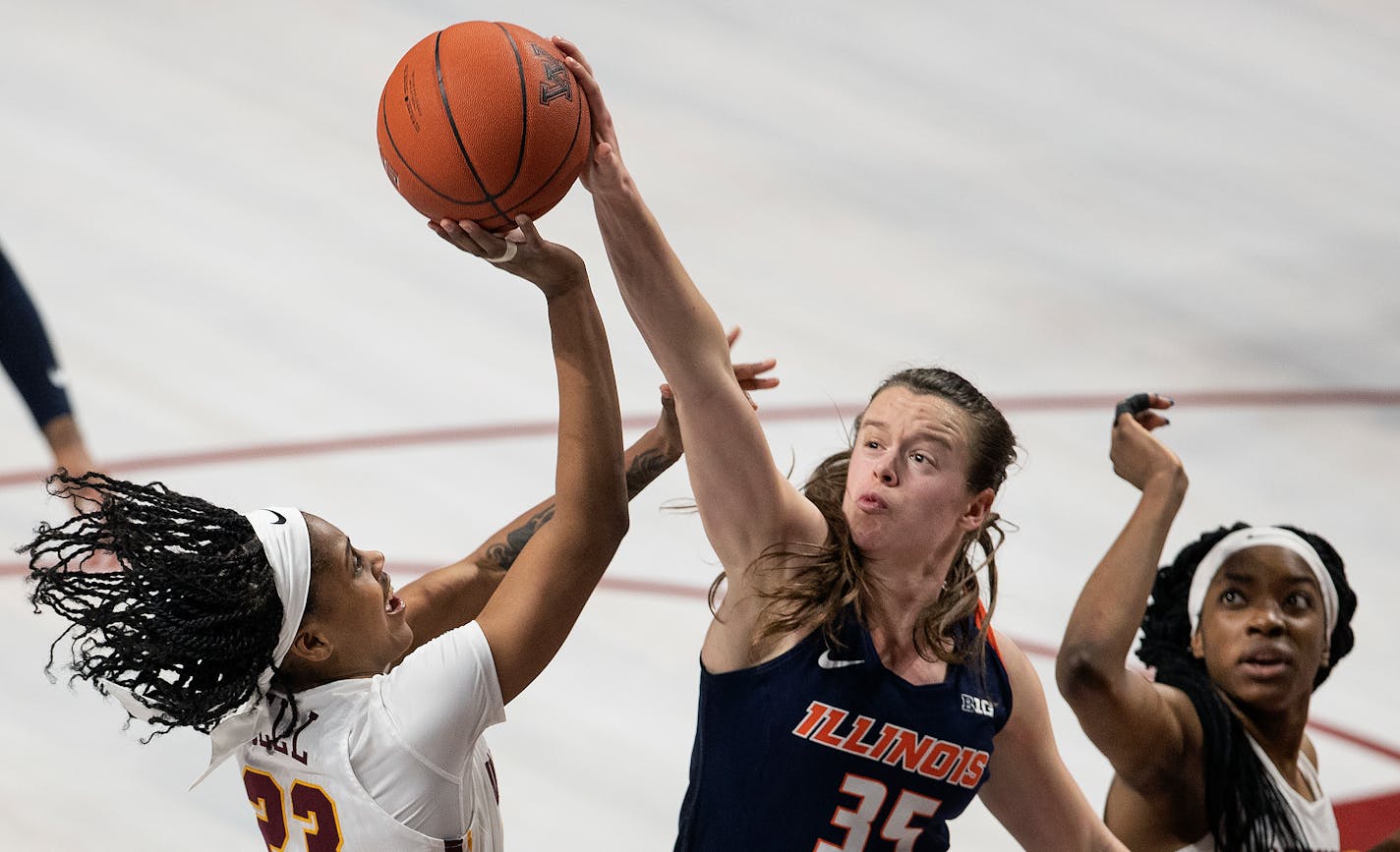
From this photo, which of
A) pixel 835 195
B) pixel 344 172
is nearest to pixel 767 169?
pixel 835 195

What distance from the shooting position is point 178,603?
2525 mm

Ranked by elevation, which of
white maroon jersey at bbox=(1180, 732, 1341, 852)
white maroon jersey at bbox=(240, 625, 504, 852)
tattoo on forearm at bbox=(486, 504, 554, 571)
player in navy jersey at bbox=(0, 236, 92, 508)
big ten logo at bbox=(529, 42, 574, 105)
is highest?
big ten logo at bbox=(529, 42, 574, 105)

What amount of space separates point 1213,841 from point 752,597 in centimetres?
124

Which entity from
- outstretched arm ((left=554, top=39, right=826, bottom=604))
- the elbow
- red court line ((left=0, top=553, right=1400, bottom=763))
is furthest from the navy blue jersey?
red court line ((left=0, top=553, right=1400, bottom=763))

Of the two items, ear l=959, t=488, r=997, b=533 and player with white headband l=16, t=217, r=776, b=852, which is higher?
ear l=959, t=488, r=997, b=533

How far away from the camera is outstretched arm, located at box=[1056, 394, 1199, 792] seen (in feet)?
10.4

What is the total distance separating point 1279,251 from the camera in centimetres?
834

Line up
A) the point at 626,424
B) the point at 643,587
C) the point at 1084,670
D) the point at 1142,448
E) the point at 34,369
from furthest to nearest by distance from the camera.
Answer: the point at 626,424, the point at 34,369, the point at 643,587, the point at 1142,448, the point at 1084,670

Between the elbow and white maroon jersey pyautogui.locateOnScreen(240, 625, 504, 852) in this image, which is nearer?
white maroon jersey pyautogui.locateOnScreen(240, 625, 504, 852)

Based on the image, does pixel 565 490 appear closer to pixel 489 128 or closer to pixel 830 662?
pixel 830 662

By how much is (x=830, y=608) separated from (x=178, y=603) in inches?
39.9

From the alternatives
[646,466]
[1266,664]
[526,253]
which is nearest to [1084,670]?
[1266,664]

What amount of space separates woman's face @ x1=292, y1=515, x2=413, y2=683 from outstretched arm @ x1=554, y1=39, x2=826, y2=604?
55 centimetres

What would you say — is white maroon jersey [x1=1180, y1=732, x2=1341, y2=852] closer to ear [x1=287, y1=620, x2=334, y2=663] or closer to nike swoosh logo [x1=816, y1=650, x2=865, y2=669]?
nike swoosh logo [x1=816, y1=650, x2=865, y2=669]
